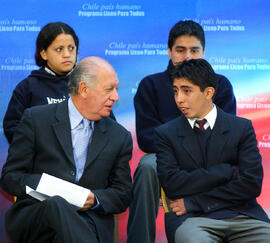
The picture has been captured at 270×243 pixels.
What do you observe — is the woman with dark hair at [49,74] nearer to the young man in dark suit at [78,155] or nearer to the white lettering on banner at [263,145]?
the young man in dark suit at [78,155]

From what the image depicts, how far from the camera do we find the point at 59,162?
356 centimetres

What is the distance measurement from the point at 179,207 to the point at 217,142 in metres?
0.50

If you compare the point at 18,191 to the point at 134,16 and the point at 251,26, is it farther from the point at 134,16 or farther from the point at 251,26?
the point at 251,26

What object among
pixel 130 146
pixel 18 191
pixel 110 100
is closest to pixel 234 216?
pixel 130 146

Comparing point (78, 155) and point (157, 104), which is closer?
point (78, 155)

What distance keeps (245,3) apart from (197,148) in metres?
2.45

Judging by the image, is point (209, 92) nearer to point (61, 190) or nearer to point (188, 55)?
point (188, 55)

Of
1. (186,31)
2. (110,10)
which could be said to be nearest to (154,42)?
(110,10)

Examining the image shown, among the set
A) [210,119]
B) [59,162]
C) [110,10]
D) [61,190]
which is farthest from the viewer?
[110,10]

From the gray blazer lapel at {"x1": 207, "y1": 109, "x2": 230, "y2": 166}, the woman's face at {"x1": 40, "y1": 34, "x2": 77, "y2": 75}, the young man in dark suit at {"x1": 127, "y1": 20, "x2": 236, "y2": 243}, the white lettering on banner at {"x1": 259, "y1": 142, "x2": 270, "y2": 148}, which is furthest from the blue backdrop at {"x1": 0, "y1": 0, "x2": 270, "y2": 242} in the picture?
the gray blazer lapel at {"x1": 207, "y1": 109, "x2": 230, "y2": 166}

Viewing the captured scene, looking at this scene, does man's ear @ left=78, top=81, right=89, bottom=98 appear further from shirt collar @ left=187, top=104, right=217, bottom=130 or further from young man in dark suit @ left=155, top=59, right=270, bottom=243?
shirt collar @ left=187, top=104, right=217, bottom=130

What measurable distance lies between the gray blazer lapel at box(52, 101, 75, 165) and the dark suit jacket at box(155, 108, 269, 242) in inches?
25.2

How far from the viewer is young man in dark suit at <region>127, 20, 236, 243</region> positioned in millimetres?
4277

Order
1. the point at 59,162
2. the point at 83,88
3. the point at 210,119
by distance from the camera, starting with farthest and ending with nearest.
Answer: the point at 210,119
the point at 83,88
the point at 59,162
